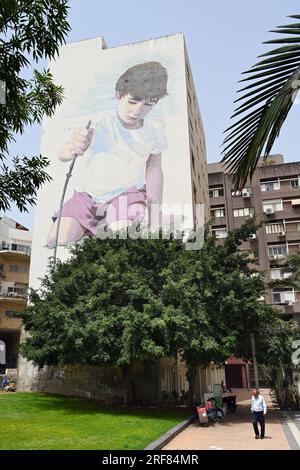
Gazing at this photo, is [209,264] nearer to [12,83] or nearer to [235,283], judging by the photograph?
[235,283]

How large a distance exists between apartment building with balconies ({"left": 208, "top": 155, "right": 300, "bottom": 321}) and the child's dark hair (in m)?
11.5

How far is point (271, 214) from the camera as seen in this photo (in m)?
46.6

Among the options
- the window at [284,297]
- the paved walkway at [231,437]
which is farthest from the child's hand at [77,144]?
the paved walkway at [231,437]

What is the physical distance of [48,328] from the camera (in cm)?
2109

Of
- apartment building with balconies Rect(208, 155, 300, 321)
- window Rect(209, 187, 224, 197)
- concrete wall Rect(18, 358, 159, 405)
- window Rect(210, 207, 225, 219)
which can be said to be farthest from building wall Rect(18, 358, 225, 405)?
window Rect(209, 187, 224, 197)

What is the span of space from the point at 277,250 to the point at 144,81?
72.3 ft

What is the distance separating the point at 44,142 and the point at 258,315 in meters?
26.0

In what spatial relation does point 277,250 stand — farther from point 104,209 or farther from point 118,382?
point 118,382

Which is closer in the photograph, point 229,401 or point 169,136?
point 229,401

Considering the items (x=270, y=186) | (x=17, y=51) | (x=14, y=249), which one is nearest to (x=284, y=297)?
(x=270, y=186)

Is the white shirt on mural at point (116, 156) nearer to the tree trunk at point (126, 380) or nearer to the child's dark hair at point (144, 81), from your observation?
the child's dark hair at point (144, 81)

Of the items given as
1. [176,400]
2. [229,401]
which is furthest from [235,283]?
[176,400]

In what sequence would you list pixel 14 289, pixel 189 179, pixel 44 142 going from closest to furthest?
pixel 189 179
pixel 44 142
pixel 14 289

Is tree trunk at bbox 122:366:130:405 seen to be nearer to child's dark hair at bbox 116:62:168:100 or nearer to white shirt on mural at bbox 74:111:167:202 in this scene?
white shirt on mural at bbox 74:111:167:202
